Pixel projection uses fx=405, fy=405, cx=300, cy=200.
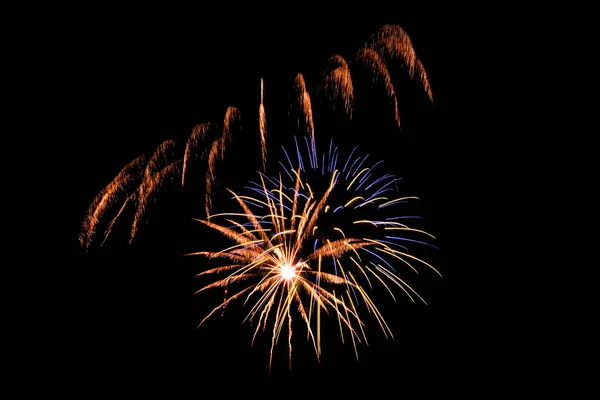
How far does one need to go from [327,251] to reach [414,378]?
3.83 m

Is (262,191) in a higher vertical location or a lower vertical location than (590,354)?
higher

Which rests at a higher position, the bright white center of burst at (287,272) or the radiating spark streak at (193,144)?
the radiating spark streak at (193,144)

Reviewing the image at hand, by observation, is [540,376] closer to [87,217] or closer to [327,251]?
[327,251]

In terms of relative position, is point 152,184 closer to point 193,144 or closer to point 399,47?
point 193,144

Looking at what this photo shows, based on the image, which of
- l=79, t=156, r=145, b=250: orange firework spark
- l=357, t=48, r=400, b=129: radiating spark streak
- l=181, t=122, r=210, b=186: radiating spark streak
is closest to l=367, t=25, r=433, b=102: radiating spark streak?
l=357, t=48, r=400, b=129: radiating spark streak

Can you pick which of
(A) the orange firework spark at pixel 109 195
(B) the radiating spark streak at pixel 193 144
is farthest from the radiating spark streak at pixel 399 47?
(A) the orange firework spark at pixel 109 195

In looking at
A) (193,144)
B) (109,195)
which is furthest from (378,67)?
(109,195)

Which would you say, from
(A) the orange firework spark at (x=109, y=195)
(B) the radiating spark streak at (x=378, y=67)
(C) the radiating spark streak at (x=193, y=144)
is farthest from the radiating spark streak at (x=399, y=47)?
(A) the orange firework spark at (x=109, y=195)

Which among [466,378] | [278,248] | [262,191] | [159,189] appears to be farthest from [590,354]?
[159,189]

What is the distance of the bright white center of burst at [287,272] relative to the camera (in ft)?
17.9

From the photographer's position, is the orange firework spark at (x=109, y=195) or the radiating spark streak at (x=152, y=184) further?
the orange firework spark at (x=109, y=195)

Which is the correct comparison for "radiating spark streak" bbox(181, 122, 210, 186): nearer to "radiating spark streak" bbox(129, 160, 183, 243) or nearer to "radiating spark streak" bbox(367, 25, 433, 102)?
"radiating spark streak" bbox(129, 160, 183, 243)

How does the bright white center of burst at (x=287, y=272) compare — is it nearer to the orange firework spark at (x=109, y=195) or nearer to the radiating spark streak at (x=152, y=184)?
the radiating spark streak at (x=152, y=184)

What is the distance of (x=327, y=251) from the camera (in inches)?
214
